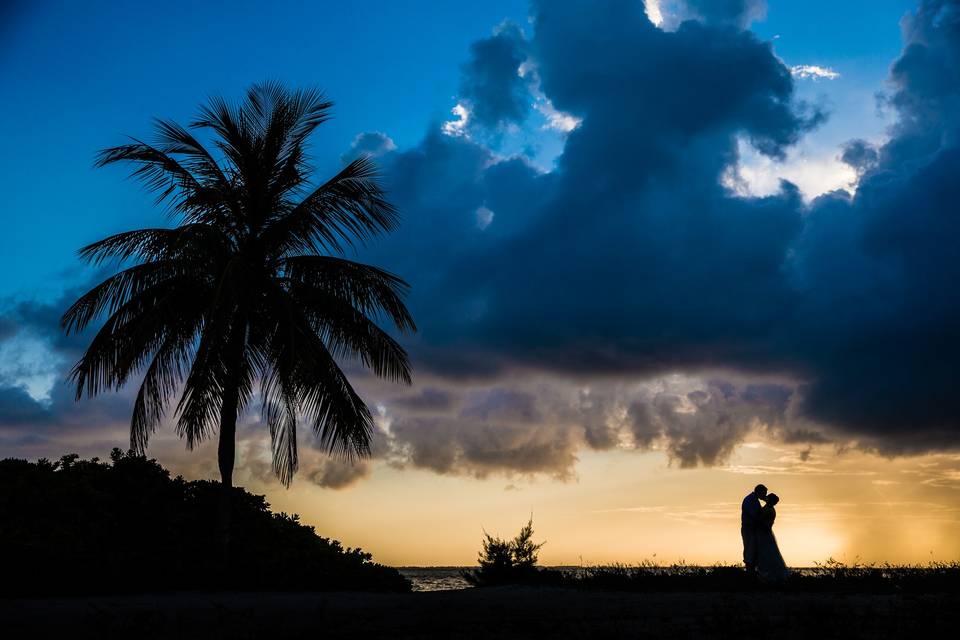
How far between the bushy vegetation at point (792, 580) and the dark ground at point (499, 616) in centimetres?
159

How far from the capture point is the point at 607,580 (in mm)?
15977

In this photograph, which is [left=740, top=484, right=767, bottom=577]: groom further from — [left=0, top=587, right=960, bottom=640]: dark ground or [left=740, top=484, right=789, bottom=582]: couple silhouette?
[left=0, top=587, right=960, bottom=640]: dark ground

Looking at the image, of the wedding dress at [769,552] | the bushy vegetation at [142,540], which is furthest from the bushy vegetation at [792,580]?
the bushy vegetation at [142,540]

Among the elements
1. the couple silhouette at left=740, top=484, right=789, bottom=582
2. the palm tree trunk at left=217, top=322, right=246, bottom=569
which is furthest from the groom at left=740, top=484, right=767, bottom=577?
the palm tree trunk at left=217, top=322, right=246, bottom=569

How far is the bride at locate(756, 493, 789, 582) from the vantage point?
15805 mm

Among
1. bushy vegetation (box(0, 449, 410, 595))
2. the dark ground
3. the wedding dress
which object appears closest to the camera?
the dark ground

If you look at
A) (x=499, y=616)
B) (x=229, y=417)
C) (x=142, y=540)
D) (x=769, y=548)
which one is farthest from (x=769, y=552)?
(x=142, y=540)

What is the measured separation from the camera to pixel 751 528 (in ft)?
52.8

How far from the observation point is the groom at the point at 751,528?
16.0m

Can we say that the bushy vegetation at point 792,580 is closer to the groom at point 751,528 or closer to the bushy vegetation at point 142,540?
the groom at point 751,528

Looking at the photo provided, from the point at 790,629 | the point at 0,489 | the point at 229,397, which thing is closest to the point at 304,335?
the point at 229,397

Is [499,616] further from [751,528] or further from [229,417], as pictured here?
[229,417]

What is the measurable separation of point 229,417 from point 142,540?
135 inches

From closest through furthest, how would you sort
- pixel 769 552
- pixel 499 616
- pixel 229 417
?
pixel 499 616, pixel 769 552, pixel 229 417
